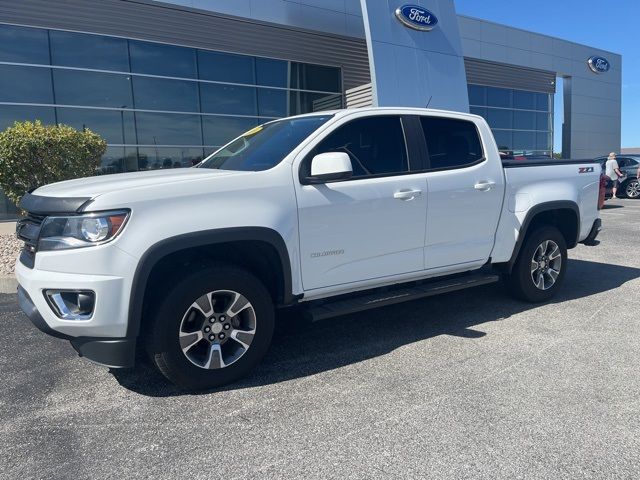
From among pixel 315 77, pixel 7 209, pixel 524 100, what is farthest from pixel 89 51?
pixel 524 100

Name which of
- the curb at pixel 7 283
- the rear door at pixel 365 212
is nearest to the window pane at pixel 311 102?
the curb at pixel 7 283

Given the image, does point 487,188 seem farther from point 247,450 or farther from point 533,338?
point 247,450

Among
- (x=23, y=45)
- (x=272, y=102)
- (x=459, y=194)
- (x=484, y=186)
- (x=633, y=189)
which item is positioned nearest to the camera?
(x=459, y=194)

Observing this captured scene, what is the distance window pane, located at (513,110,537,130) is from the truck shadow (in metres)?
22.4

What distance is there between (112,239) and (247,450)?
4.72ft

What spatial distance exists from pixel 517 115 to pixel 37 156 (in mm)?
24267

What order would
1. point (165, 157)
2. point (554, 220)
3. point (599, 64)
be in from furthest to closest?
point (599, 64)
point (165, 157)
point (554, 220)

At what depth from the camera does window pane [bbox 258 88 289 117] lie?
58.6ft

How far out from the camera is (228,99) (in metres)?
17.1

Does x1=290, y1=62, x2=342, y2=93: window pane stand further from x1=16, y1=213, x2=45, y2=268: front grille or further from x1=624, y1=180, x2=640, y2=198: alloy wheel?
x1=16, y1=213, x2=45, y2=268: front grille

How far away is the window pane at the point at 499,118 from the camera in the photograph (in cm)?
2509

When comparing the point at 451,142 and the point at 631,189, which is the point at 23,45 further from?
the point at 631,189

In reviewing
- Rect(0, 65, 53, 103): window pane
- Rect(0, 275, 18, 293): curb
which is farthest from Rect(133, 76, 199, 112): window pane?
Rect(0, 275, 18, 293): curb

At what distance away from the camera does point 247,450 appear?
8.84 feet
